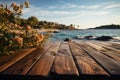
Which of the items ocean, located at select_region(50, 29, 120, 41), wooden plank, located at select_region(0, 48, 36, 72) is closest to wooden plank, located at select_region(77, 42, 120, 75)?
wooden plank, located at select_region(0, 48, 36, 72)

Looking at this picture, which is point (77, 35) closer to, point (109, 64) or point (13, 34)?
point (13, 34)

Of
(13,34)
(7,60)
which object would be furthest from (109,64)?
(13,34)

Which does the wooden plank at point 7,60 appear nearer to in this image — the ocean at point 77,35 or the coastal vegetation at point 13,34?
the coastal vegetation at point 13,34

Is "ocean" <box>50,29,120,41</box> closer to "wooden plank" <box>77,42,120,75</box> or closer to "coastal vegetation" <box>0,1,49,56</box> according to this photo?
"coastal vegetation" <box>0,1,49,56</box>

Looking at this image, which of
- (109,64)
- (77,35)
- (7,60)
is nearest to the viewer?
(109,64)

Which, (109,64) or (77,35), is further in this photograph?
(77,35)

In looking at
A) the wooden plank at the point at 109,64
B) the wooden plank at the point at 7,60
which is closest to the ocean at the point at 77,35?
the wooden plank at the point at 7,60

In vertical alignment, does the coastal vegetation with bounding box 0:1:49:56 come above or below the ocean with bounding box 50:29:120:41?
above

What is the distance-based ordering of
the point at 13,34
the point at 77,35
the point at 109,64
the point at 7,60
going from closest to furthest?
Answer: the point at 109,64 < the point at 7,60 < the point at 13,34 < the point at 77,35

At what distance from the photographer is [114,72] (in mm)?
1922

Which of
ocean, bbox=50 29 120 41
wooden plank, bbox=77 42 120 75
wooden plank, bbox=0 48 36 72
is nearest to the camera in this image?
wooden plank, bbox=77 42 120 75

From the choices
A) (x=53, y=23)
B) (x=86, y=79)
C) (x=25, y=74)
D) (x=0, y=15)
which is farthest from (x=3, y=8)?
(x=86, y=79)

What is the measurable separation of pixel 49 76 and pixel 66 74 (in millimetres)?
A: 187

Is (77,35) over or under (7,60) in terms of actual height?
under
